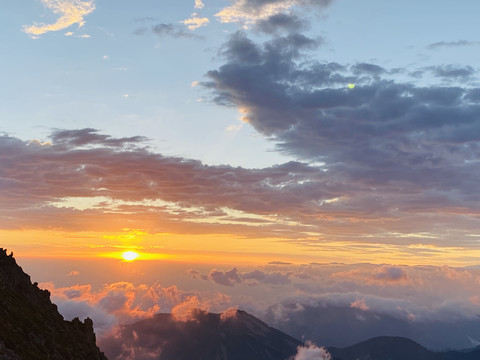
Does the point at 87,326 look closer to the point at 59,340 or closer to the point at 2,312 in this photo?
the point at 59,340

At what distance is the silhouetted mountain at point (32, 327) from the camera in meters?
81.9

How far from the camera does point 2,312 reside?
91.4m

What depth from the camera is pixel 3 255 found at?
126500mm

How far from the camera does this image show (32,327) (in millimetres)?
96562

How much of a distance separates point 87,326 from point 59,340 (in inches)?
964

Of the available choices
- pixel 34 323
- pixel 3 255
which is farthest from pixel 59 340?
pixel 3 255

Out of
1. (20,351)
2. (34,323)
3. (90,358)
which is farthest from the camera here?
(90,358)

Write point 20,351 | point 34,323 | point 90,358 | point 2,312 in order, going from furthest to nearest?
point 90,358 < point 34,323 < point 2,312 < point 20,351

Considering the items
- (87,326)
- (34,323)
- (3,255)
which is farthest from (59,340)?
(3,255)

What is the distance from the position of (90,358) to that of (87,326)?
1681 centimetres

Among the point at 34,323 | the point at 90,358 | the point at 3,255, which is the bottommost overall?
the point at 90,358

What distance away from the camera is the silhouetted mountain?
81.9 m

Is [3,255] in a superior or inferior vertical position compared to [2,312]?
superior

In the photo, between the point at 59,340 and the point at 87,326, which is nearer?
the point at 59,340
